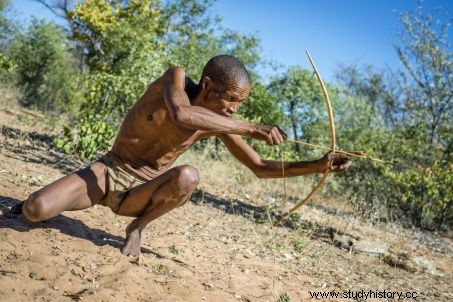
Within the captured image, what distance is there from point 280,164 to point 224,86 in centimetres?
74

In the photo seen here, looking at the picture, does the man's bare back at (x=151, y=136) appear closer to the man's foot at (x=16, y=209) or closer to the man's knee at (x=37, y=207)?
the man's knee at (x=37, y=207)

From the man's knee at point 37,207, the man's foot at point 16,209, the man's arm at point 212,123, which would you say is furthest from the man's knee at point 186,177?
the man's foot at point 16,209

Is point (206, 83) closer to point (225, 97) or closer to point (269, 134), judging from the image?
point (225, 97)

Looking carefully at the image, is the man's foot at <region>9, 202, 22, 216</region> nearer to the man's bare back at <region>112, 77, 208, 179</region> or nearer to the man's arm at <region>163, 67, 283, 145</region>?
the man's bare back at <region>112, 77, 208, 179</region>

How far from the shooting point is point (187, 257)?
3.63m

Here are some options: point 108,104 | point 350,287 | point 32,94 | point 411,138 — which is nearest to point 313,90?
point 411,138

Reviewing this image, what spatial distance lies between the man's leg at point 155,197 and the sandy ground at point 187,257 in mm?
172

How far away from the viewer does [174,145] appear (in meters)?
3.33

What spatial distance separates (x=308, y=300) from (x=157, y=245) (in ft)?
4.18

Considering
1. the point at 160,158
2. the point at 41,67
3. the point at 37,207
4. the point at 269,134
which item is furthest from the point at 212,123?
the point at 41,67

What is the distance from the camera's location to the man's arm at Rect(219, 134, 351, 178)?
10.4ft

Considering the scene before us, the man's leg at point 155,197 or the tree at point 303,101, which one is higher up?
the tree at point 303,101

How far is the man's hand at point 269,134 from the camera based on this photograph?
2643 millimetres

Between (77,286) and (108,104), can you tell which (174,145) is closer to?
(77,286)
